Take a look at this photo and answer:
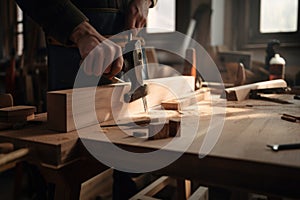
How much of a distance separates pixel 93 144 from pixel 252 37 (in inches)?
90.4

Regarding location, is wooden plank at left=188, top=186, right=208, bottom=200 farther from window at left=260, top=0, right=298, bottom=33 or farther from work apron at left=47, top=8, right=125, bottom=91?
window at left=260, top=0, right=298, bottom=33

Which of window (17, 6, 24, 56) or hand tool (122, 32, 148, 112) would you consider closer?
hand tool (122, 32, 148, 112)

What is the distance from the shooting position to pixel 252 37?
2652 millimetres

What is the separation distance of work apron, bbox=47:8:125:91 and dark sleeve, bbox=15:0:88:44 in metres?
0.22

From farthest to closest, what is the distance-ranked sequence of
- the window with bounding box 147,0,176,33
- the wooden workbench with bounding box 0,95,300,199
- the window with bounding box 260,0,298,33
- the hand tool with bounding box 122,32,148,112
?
the window with bounding box 147,0,176,33, the window with bounding box 260,0,298,33, the hand tool with bounding box 122,32,148,112, the wooden workbench with bounding box 0,95,300,199

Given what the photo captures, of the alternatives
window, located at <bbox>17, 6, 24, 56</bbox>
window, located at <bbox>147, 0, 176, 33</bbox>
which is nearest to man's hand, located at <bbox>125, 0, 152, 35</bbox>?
window, located at <bbox>147, 0, 176, 33</bbox>

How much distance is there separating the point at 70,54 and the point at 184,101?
43 centimetres

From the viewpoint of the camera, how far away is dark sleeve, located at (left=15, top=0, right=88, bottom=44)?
820 millimetres

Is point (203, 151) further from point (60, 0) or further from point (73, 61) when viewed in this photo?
point (73, 61)

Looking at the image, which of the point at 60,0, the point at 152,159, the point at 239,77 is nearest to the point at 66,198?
the point at 152,159

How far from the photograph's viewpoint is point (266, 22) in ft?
8.55

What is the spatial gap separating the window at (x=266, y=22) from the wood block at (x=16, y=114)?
215 centimetres

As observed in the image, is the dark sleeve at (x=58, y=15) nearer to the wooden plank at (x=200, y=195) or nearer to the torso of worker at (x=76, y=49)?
the torso of worker at (x=76, y=49)

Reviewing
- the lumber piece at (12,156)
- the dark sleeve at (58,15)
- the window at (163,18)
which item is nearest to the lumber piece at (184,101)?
the dark sleeve at (58,15)
